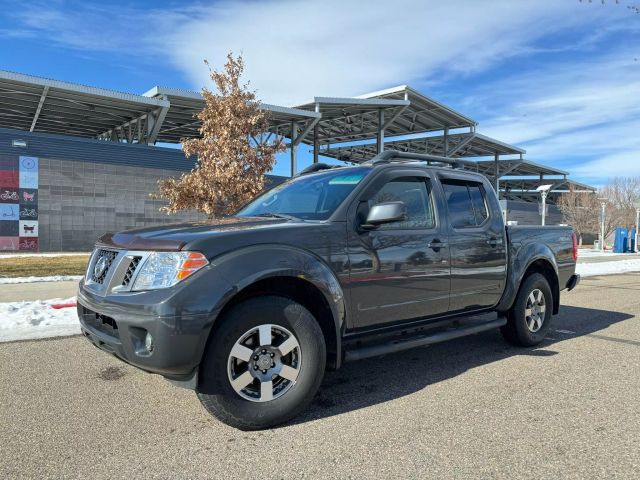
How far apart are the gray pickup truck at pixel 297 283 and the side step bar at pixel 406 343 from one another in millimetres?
13

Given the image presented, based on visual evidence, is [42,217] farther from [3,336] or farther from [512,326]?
[512,326]

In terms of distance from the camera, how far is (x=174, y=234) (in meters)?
3.29

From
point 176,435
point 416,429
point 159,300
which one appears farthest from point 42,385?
point 416,429

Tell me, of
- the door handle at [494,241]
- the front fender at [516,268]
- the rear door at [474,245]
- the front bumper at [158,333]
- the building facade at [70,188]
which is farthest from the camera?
the building facade at [70,188]

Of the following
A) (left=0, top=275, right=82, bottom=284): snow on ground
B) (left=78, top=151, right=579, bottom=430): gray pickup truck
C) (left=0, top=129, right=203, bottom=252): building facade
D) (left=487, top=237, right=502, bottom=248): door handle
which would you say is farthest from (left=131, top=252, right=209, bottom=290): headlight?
(left=0, top=129, right=203, bottom=252): building facade

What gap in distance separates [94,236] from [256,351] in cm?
2354

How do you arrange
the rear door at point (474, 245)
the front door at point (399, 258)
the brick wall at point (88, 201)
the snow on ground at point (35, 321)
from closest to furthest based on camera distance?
1. the front door at point (399, 258)
2. the rear door at point (474, 245)
3. the snow on ground at point (35, 321)
4. the brick wall at point (88, 201)

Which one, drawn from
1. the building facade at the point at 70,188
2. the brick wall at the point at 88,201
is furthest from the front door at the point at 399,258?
the brick wall at the point at 88,201

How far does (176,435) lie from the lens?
3.16 metres

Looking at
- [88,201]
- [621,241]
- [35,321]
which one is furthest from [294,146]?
[35,321]

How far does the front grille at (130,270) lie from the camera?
3201 millimetres

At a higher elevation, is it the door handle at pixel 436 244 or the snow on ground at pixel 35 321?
the door handle at pixel 436 244

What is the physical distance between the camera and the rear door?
4.62m

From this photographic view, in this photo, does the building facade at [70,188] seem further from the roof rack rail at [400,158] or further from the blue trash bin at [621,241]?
the blue trash bin at [621,241]
